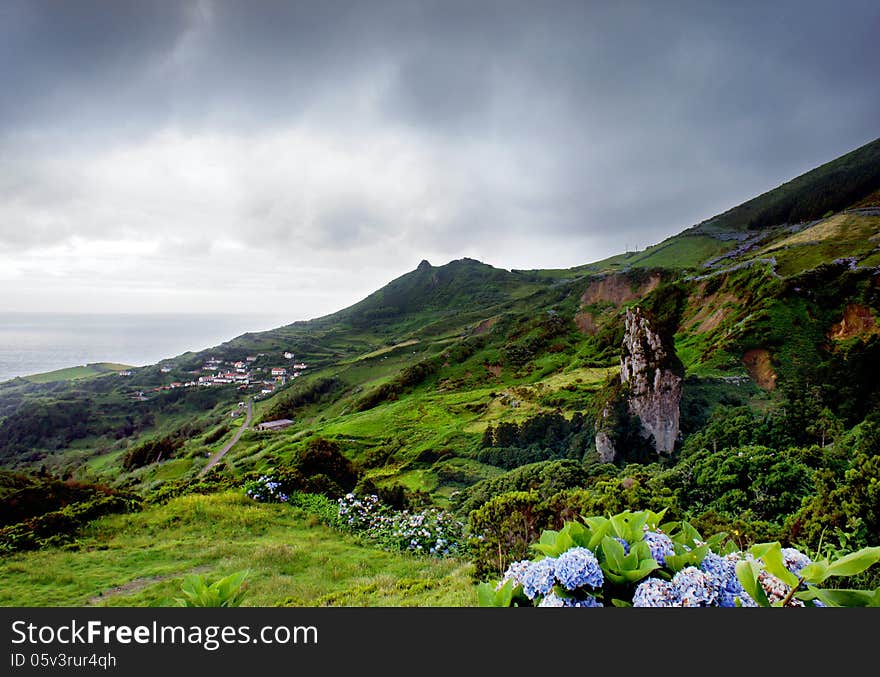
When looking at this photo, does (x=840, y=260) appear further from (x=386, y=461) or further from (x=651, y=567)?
(x=651, y=567)

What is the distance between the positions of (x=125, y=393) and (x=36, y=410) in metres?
17.2

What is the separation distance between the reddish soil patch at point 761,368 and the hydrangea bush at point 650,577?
14098 millimetres

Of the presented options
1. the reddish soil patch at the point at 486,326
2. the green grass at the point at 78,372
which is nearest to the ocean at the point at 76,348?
the green grass at the point at 78,372

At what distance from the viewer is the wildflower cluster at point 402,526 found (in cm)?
689

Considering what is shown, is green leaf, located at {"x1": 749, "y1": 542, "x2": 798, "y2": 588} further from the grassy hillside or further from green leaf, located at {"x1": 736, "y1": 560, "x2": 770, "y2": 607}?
the grassy hillside

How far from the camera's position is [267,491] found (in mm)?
9820

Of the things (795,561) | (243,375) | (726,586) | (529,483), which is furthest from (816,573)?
(243,375)

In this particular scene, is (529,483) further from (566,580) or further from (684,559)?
(566,580)

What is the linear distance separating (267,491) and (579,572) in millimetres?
10380

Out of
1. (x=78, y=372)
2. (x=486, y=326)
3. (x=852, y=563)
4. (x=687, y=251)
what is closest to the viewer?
(x=852, y=563)

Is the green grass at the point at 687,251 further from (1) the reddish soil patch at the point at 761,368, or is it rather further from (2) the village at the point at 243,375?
(2) the village at the point at 243,375

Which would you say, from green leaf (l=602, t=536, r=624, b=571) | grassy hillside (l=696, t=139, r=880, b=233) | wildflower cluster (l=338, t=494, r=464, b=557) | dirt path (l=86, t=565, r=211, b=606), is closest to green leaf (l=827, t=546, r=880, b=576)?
green leaf (l=602, t=536, r=624, b=571)

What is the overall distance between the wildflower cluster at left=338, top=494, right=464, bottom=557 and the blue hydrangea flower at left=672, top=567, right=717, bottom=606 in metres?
5.94
